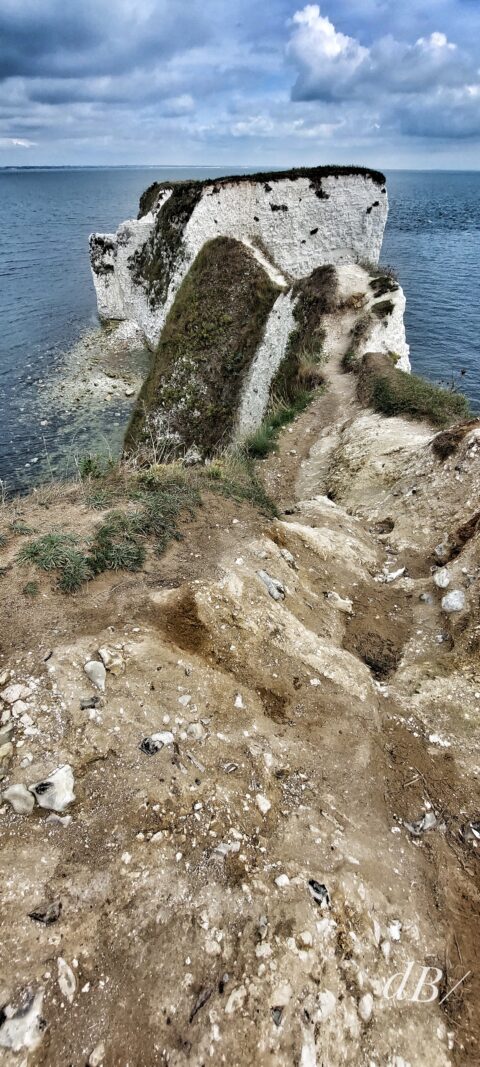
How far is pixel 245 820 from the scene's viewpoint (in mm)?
4590

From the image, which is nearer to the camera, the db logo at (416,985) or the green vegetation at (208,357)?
the db logo at (416,985)

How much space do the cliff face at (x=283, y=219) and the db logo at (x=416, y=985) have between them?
30261 mm

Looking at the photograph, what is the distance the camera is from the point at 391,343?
2062cm

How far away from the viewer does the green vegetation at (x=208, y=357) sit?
25.5 m

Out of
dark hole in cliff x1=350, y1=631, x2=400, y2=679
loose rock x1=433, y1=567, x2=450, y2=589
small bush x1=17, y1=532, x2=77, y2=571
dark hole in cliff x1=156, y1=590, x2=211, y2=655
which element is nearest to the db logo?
dark hole in cliff x1=350, y1=631, x2=400, y2=679

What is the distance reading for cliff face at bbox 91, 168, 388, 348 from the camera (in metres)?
27.0

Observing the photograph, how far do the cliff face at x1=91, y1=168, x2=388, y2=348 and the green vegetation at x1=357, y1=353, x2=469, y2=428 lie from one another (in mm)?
14293

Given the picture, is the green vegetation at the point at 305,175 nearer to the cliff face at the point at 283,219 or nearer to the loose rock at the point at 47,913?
the cliff face at the point at 283,219

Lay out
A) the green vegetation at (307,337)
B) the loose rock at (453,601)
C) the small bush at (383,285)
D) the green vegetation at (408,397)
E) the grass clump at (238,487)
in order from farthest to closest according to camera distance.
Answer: the small bush at (383,285) < the green vegetation at (307,337) < the green vegetation at (408,397) < the grass clump at (238,487) < the loose rock at (453,601)

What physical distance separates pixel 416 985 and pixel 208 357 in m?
26.4

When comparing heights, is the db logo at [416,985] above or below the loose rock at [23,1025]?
below

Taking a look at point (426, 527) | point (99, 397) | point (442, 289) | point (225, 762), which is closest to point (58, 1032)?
point (225, 762)

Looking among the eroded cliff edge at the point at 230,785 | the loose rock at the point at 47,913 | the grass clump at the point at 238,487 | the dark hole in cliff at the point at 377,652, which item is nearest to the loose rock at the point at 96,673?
the eroded cliff edge at the point at 230,785

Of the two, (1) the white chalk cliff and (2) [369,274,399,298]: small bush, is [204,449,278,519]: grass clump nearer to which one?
(1) the white chalk cliff
